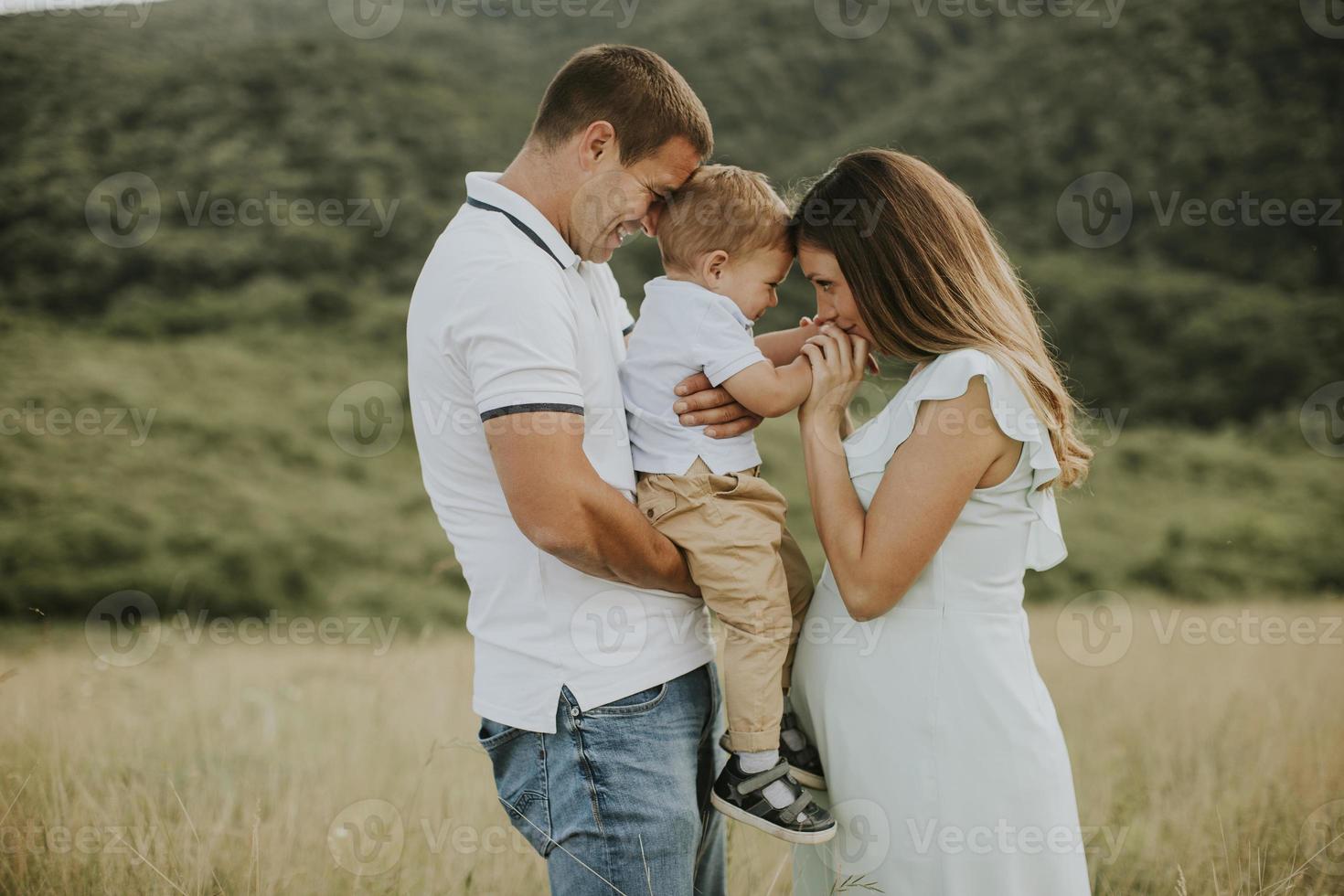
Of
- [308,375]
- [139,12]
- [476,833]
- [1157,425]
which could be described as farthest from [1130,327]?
[139,12]

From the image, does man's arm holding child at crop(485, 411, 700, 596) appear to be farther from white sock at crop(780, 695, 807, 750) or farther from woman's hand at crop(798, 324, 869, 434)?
white sock at crop(780, 695, 807, 750)

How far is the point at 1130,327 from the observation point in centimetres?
2759

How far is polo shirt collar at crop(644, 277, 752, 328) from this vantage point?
249cm

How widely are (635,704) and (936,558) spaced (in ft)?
2.50

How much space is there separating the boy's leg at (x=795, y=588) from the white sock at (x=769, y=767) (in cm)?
25

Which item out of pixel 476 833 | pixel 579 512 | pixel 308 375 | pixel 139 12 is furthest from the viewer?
pixel 139 12

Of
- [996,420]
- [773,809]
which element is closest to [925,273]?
[996,420]

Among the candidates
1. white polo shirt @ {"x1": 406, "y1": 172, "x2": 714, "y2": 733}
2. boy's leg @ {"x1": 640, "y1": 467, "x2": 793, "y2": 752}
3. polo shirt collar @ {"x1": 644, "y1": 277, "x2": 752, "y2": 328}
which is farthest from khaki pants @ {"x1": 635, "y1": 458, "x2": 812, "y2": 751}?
polo shirt collar @ {"x1": 644, "y1": 277, "x2": 752, "y2": 328}

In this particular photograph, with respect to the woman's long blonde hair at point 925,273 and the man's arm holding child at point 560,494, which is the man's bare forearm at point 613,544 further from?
the woman's long blonde hair at point 925,273

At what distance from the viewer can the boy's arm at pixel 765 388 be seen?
7.86ft

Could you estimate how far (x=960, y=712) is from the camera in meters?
2.26

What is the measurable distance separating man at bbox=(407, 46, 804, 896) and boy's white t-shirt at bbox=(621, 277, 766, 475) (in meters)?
0.07

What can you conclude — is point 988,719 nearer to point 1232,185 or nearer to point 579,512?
point 579,512

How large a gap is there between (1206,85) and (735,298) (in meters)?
32.9
